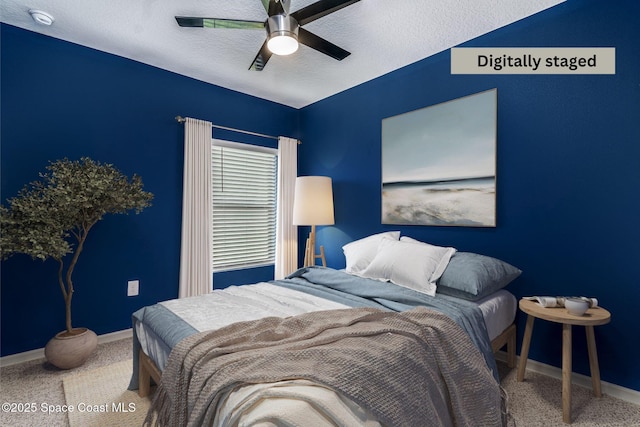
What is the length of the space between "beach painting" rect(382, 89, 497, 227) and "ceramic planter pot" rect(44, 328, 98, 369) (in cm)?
278

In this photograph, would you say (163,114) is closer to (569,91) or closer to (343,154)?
(343,154)

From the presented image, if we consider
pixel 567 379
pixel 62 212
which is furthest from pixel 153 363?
pixel 567 379

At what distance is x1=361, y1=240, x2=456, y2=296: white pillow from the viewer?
220 centimetres

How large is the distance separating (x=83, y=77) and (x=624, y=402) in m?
4.68

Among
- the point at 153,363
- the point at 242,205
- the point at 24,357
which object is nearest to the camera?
the point at 153,363

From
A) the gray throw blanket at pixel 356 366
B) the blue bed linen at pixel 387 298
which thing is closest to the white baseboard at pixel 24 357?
the gray throw blanket at pixel 356 366

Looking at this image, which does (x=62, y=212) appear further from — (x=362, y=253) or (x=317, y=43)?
(x=362, y=253)

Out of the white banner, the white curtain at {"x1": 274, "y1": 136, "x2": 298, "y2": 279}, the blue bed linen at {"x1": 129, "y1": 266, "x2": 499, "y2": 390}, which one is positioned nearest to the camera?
the blue bed linen at {"x1": 129, "y1": 266, "x2": 499, "y2": 390}

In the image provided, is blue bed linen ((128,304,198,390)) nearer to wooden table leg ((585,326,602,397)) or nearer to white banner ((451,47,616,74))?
wooden table leg ((585,326,602,397))

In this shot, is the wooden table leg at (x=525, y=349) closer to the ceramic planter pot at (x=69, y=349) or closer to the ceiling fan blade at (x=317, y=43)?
the ceiling fan blade at (x=317, y=43)

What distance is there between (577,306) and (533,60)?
177cm

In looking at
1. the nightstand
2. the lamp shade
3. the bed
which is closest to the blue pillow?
the bed

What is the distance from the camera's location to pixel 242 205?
12.5ft

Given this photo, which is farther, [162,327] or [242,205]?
[242,205]
